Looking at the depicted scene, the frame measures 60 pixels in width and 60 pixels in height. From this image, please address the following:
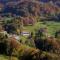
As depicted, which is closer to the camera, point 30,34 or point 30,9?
point 30,34

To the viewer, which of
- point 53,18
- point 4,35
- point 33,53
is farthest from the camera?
point 53,18

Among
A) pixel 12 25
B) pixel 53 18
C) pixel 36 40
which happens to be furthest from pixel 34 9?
pixel 36 40

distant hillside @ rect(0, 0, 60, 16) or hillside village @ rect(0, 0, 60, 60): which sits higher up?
distant hillside @ rect(0, 0, 60, 16)

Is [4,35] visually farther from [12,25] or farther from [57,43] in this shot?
[12,25]

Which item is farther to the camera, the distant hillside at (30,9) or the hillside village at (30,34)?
the distant hillside at (30,9)

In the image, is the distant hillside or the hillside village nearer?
the hillside village

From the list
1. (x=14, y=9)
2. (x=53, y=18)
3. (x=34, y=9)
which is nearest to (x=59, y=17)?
(x=53, y=18)

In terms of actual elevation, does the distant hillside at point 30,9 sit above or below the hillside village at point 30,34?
above

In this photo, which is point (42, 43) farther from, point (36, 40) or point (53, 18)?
point (53, 18)

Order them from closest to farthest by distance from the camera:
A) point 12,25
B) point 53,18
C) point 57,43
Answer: point 57,43 → point 12,25 → point 53,18

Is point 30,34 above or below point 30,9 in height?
below

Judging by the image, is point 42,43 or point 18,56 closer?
point 18,56
